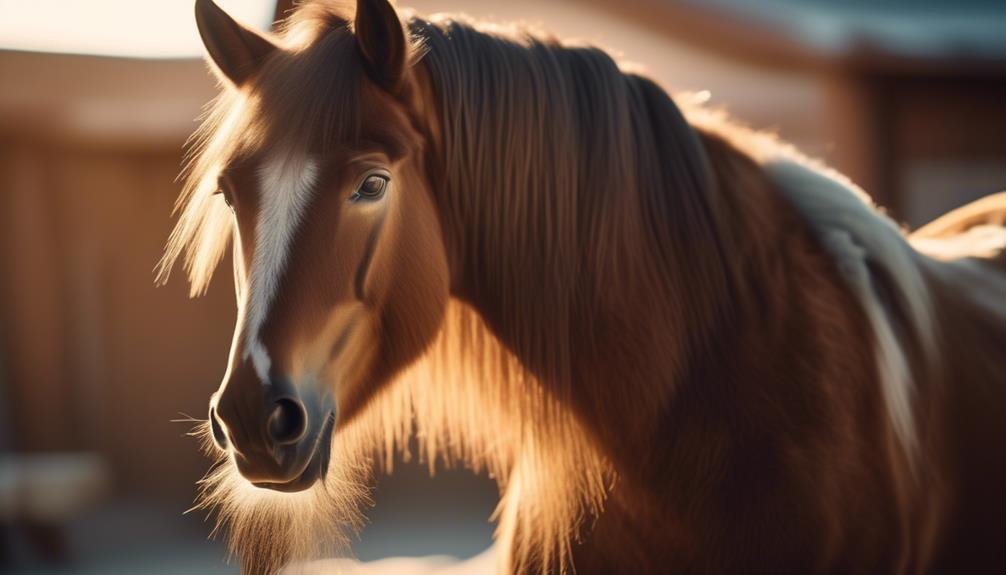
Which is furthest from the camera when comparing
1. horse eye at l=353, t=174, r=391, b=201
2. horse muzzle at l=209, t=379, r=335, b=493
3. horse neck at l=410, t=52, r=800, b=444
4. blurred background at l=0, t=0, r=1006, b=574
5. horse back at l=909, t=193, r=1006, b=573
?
blurred background at l=0, t=0, r=1006, b=574

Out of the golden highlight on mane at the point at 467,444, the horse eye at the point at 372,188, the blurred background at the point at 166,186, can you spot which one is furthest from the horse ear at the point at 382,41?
the blurred background at the point at 166,186

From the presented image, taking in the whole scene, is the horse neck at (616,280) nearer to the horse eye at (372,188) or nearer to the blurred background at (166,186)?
the horse eye at (372,188)

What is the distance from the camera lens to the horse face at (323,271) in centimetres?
105

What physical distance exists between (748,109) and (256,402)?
171 inches

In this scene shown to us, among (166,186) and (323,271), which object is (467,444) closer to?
(323,271)

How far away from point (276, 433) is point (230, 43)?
656 millimetres

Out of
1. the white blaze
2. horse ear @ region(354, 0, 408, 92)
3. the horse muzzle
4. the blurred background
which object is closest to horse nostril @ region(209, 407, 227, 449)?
the horse muzzle

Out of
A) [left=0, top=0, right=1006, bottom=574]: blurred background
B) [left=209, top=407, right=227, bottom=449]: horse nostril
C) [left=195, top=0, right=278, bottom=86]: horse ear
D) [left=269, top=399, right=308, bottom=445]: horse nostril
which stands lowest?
[left=0, top=0, right=1006, bottom=574]: blurred background

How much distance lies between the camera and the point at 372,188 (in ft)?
3.86

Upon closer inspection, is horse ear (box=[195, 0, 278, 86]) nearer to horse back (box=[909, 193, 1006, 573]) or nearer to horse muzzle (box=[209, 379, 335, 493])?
horse muzzle (box=[209, 379, 335, 493])

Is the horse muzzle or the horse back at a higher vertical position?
the horse muzzle

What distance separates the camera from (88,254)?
15.2ft

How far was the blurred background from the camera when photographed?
4.38m

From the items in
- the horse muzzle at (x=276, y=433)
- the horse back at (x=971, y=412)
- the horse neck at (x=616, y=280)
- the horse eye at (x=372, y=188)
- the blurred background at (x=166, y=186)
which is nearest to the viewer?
the horse muzzle at (x=276, y=433)
